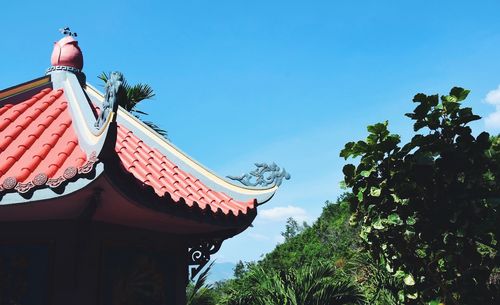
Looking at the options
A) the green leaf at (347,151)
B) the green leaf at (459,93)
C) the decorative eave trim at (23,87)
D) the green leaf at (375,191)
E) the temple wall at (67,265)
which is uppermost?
the decorative eave trim at (23,87)

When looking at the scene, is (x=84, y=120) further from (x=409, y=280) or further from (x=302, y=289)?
(x=302, y=289)

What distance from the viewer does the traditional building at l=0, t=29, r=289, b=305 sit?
3.69 metres

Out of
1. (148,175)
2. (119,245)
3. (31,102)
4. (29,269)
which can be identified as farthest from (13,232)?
(31,102)

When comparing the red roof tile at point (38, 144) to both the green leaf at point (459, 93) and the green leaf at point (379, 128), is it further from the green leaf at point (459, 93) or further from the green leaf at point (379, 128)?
the green leaf at point (459, 93)

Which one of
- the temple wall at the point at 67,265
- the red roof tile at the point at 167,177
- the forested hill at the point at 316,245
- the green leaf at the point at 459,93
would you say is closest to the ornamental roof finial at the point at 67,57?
the red roof tile at the point at 167,177

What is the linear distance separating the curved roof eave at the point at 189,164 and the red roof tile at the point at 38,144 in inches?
34.0

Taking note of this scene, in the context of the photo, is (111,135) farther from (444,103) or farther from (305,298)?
(305,298)

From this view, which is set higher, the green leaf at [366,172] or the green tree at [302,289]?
the green leaf at [366,172]

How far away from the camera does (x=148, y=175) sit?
5113 millimetres

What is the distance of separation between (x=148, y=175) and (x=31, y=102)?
200 cm

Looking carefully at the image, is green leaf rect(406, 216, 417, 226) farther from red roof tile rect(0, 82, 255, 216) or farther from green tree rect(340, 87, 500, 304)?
red roof tile rect(0, 82, 255, 216)

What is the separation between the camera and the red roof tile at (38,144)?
12.0 ft

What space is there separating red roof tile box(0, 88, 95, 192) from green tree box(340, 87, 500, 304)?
2.63 metres

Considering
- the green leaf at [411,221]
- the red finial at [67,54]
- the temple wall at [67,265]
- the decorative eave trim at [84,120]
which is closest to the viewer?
the decorative eave trim at [84,120]
